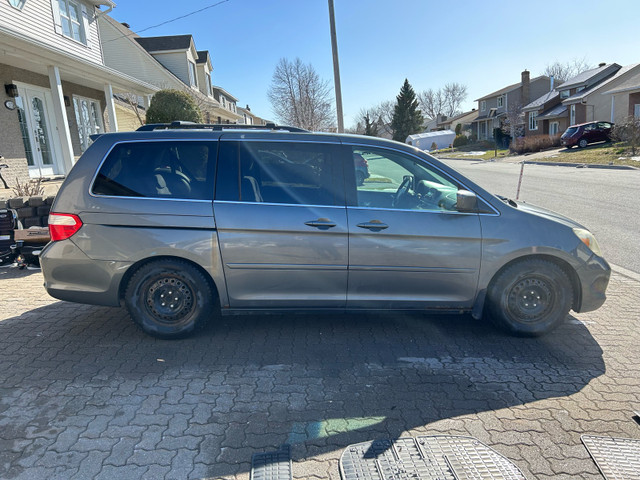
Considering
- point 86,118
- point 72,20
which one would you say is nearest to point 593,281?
point 86,118

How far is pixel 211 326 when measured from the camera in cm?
431

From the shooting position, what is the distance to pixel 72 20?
618 inches

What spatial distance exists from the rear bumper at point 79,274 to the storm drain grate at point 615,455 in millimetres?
3649

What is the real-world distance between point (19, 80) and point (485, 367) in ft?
47.1

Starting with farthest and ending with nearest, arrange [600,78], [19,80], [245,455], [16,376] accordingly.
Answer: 1. [600,78]
2. [19,80]
3. [16,376]
4. [245,455]

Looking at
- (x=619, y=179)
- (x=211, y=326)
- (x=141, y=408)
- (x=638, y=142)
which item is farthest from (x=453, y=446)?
(x=638, y=142)

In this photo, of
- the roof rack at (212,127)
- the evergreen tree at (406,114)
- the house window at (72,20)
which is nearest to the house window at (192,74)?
the house window at (72,20)

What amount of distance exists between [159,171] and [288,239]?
133 centimetres

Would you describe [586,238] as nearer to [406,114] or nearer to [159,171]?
[159,171]

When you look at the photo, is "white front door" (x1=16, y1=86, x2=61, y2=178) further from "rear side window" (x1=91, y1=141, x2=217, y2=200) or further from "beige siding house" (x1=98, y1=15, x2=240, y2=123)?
"rear side window" (x1=91, y1=141, x2=217, y2=200)

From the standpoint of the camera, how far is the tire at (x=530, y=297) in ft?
12.6

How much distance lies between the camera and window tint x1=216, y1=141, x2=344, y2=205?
3.79 meters

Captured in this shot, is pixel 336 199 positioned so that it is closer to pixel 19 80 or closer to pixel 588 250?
pixel 588 250

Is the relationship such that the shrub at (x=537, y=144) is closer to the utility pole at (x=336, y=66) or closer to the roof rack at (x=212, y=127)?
the utility pole at (x=336, y=66)
